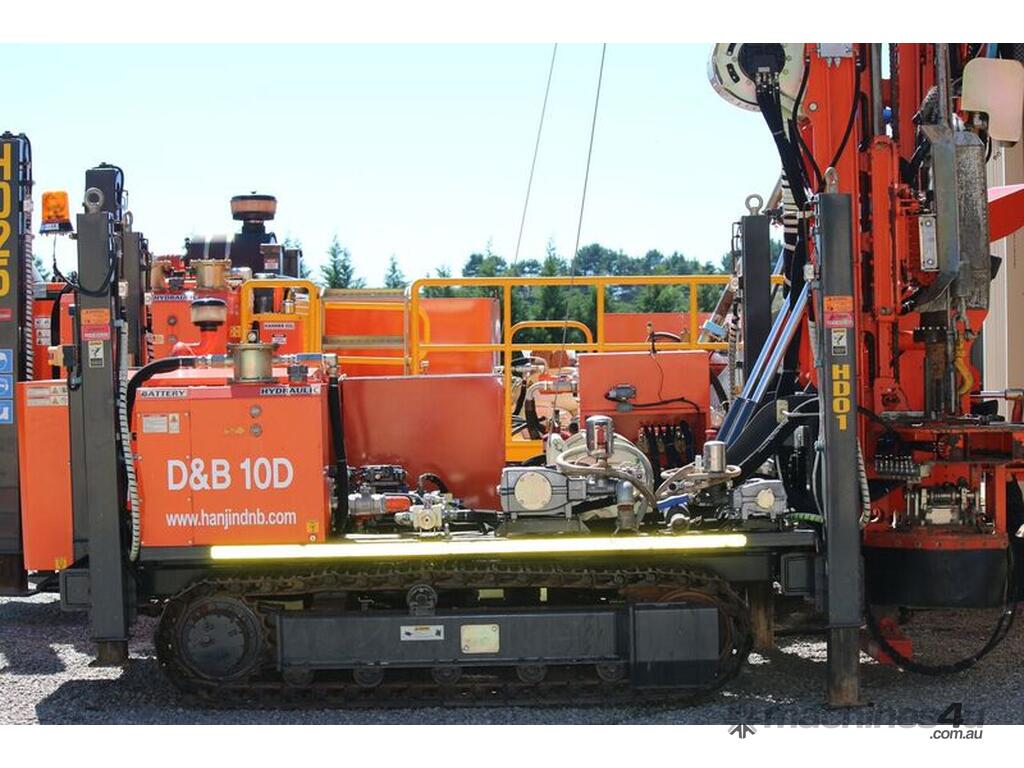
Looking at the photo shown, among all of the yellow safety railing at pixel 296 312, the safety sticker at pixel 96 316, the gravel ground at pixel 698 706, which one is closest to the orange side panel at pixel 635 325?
the yellow safety railing at pixel 296 312

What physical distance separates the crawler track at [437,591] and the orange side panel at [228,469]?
0.30 metres

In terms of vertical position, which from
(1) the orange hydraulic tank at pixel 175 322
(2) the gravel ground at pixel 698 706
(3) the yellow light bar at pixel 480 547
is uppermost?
(1) the orange hydraulic tank at pixel 175 322

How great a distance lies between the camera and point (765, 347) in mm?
9250

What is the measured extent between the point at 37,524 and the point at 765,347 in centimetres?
480

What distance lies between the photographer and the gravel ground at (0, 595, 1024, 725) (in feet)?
23.4

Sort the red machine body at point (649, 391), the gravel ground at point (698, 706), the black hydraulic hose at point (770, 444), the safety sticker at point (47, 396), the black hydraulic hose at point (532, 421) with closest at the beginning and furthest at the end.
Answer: the gravel ground at point (698, 706), the safety sticker at point (47, 396), the black hydraulic hose at point (770, 444), the red machine body at point (649, 391), the black hydraulic hose at point (532, 421)

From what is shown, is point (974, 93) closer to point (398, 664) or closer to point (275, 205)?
point (398, 664)

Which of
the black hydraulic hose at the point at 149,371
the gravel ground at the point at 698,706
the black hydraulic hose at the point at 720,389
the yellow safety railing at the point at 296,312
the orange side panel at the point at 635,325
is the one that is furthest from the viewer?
the orange side panel at the point at 635,325

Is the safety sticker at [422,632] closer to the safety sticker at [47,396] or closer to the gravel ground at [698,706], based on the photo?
the gravel ground at [698,706]

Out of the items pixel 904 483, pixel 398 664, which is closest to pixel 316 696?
pixel 398 664

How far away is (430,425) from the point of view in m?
8.26

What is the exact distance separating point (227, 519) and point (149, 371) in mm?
970

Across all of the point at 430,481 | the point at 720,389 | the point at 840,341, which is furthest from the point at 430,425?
the point at 720,389

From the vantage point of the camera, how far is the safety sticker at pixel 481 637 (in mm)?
7266
